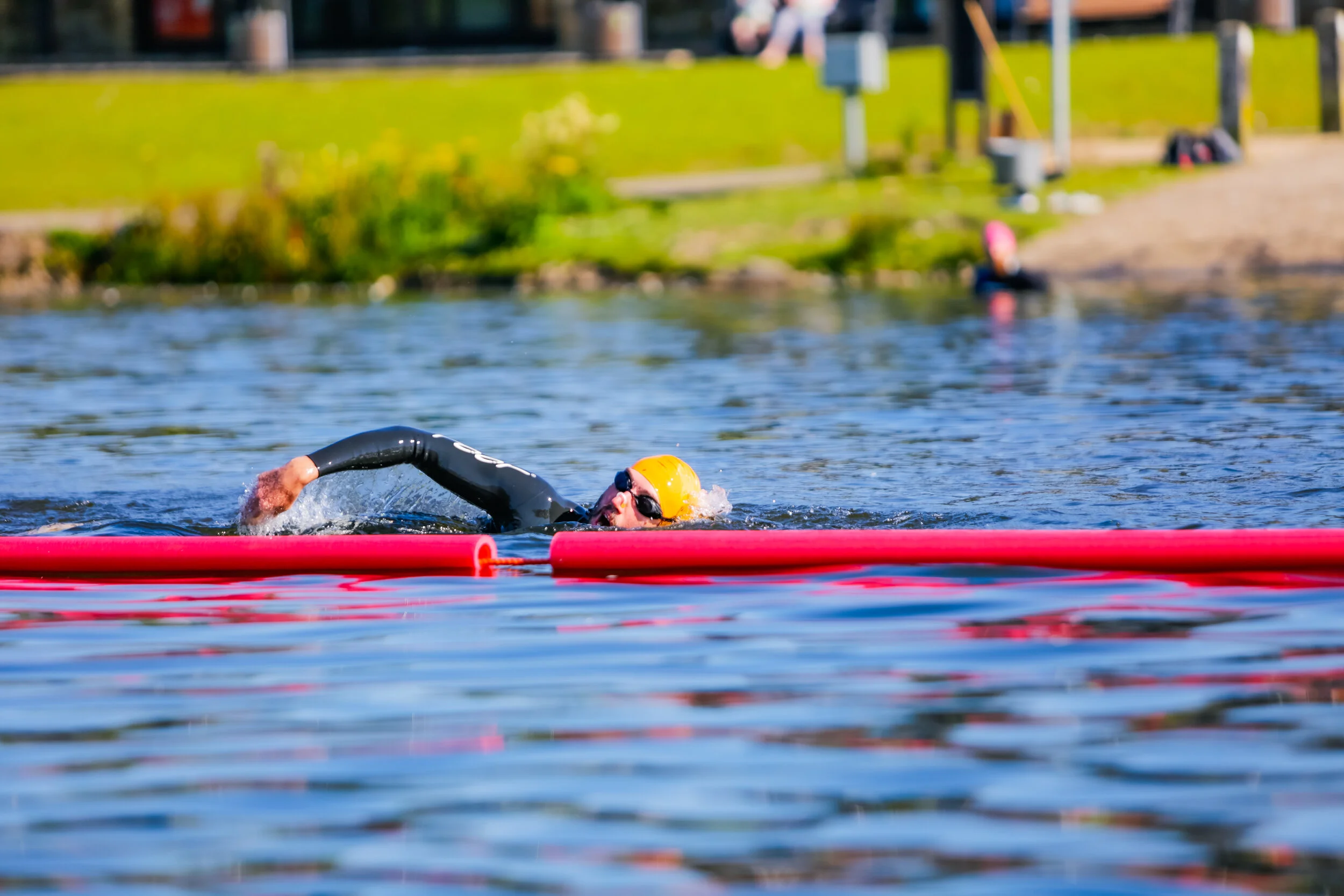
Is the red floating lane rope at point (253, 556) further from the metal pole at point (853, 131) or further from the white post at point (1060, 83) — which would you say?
the metal pole at point (853, 131)

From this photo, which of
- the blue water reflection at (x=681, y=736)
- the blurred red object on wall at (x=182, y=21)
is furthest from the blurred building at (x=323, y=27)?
the blue water reflection at (x=681, y=736)

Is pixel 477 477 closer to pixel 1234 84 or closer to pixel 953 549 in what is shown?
pixel 953 549

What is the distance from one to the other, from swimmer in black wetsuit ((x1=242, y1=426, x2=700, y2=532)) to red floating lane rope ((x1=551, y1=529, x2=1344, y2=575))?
0.73 metres

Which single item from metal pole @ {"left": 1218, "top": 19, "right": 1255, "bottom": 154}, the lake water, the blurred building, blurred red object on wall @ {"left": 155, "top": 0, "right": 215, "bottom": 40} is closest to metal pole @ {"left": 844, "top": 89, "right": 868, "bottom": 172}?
metal pole @ {"left": 1218, "top": 19, "right": 1255, "bottom": 154}

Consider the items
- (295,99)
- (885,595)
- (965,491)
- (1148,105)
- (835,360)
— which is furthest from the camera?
(295,99)

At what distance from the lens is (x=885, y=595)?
791cm

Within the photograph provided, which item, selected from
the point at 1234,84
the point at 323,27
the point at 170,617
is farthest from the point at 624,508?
the point at 323,27

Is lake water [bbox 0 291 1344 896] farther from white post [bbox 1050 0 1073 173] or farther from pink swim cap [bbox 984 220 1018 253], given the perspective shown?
white post [bbox 1050 0 1073 173]

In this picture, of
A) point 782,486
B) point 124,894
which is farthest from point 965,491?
point 124,894

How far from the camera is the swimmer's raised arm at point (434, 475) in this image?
871 centimetres

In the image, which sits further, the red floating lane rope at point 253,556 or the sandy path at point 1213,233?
the sandy path at point 1213,233

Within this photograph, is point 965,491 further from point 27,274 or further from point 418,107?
point 418,107

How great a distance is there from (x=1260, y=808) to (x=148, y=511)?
6.92 meters

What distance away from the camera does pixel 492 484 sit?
9.52 meters
